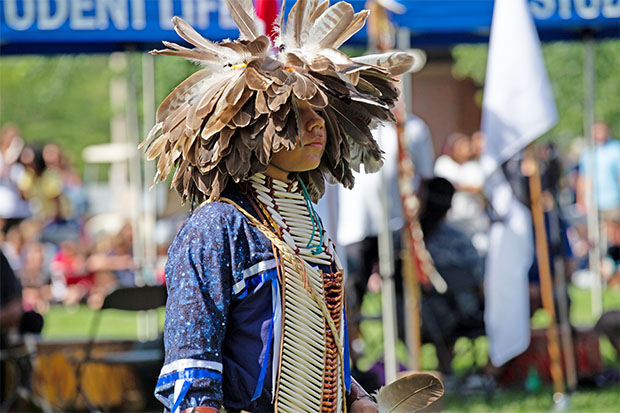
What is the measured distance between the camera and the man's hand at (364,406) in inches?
102

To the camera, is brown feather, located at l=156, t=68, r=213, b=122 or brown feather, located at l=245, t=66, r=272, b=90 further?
brown feather, located at l=156, t=68, r=213, b=122

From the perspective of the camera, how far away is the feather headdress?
2340 millimetres

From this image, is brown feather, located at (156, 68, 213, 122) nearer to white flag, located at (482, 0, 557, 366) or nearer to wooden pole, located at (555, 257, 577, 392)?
white flag, located at (482, 0, 557, 366)

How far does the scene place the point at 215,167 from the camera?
2.40m

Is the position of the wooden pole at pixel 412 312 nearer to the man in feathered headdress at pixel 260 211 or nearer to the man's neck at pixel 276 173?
the man in feathered headdress at pixel 260 211

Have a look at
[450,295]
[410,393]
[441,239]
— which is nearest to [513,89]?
[441,239]

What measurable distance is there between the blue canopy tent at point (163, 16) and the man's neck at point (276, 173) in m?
3.72

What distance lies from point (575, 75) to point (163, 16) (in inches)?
410

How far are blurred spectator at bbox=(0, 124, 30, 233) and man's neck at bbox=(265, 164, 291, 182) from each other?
7.87m

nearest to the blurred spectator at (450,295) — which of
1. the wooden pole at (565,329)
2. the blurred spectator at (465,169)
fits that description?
the wooden pole at (565,329)

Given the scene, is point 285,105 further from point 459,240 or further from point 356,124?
point 459,240

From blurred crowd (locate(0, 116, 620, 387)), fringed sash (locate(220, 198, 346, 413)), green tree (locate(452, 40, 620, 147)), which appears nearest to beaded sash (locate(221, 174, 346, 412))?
fringed sash (locate(220, 198, 346, 413))

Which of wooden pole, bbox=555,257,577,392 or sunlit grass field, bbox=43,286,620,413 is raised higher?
wooden pole, bbox=555,257,577,392

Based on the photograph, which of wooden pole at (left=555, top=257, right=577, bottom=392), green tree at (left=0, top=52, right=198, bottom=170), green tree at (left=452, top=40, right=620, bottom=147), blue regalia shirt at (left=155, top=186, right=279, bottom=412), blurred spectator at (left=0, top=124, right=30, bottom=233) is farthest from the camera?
green tree at (left=0, top=52, right=198, bottom=170)
